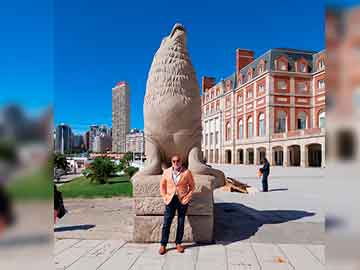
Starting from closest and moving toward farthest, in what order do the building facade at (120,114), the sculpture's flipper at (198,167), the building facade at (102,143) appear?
1. the sculpture's flipper at (198,167)
2. the building facade at (120,114)
3. the building facade at (102,143)

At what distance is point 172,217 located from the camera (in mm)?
4211

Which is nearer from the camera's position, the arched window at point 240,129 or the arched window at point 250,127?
the arched window at point 250,127

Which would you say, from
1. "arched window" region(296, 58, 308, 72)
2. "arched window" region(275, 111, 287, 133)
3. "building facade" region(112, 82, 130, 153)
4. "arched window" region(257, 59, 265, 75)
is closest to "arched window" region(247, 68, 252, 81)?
"arched window" region(257, 59, 265, 75)

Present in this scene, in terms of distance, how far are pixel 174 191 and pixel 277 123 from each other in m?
33.9

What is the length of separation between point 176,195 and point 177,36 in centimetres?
276

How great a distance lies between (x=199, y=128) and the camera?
519 centimetres

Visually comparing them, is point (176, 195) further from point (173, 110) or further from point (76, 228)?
point (76, 228)

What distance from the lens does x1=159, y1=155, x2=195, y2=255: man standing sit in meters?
4.09

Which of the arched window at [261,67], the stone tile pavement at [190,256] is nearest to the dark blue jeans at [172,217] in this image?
the stone tile pavement at [190,256]

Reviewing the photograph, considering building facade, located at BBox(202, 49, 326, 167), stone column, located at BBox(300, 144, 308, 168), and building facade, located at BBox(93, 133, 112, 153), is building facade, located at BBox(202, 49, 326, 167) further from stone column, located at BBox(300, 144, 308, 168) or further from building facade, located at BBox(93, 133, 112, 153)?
building facade, located at BBox(93, 133, 112, 153)

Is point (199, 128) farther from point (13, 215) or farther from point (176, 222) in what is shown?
point (13, 215)

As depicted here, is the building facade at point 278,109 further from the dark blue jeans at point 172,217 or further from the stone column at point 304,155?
the dark blue jeans at point 172,217

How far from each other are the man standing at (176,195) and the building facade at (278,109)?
2603 cm

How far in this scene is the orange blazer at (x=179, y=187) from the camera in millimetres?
4094
